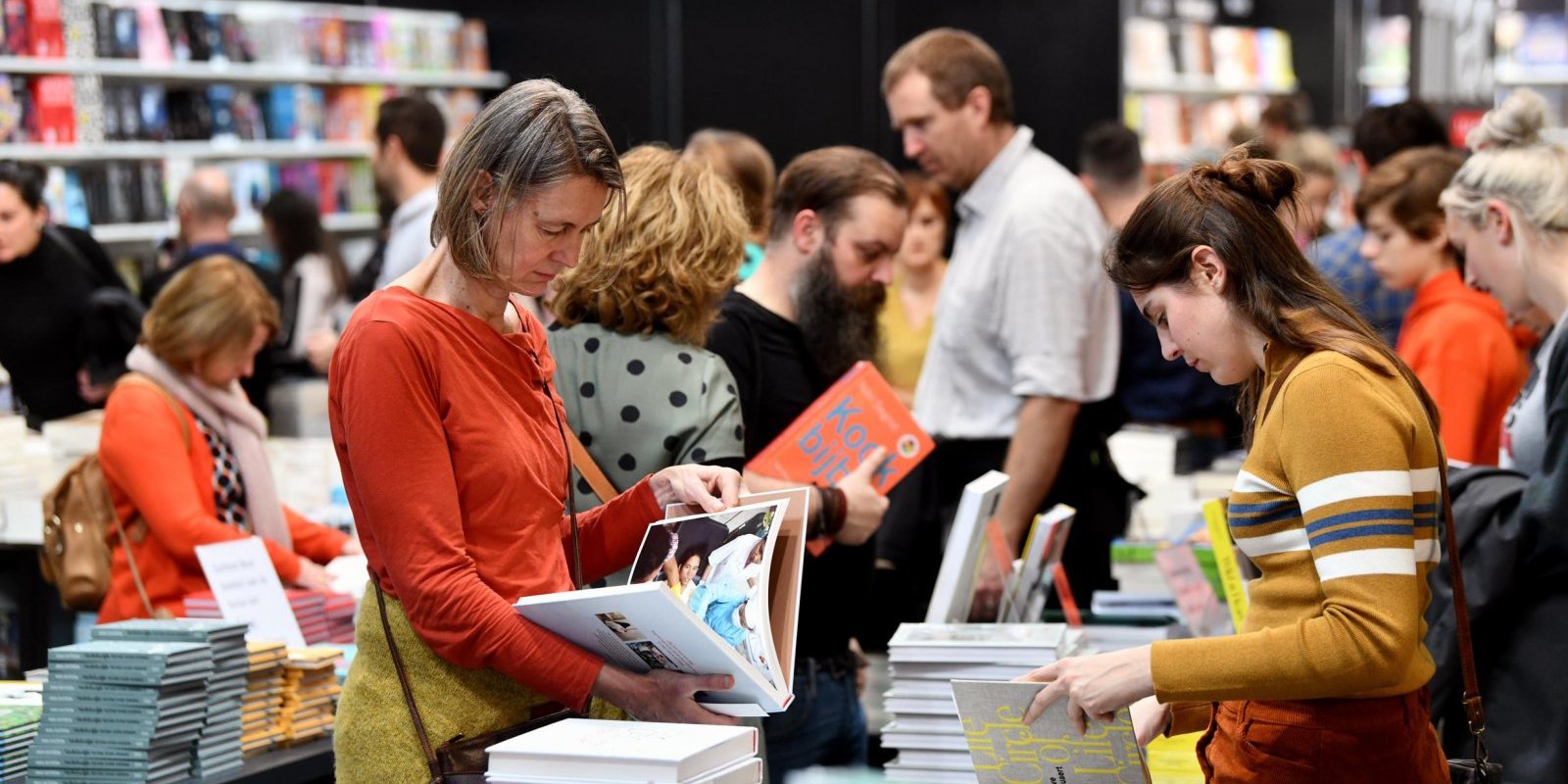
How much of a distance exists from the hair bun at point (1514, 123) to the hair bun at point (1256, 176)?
154 cm

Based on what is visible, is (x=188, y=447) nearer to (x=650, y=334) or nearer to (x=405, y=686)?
(x=650, y=334)

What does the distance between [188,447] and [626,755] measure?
2.37 m

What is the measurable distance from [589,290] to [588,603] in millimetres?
928

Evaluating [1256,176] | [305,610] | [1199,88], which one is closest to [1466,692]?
[1256,176]

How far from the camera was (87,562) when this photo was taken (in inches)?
146

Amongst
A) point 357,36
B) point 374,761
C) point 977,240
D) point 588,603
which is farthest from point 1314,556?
point 357,36

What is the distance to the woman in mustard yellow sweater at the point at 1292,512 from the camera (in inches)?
70.1

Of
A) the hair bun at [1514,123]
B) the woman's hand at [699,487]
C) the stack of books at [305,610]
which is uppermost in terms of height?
the hair bun at [1514,123]

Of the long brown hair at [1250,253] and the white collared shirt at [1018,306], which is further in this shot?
the white collared shirt at [1018,306]

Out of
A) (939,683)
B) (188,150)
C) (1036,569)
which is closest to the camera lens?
(939,683)

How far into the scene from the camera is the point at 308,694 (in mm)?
2980

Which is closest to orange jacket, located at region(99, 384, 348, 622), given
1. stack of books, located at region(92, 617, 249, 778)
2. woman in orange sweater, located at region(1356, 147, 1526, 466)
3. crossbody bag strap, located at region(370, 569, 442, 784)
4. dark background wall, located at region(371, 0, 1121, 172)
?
stack of books, located at region(92, 617, 249, 778)

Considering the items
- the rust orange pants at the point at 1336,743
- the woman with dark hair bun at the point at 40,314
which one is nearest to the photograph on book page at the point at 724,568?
the rust orange pants at the point at 1336,743

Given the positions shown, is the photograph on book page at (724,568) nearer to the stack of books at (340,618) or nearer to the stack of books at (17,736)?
the stack of books at (17,736)
